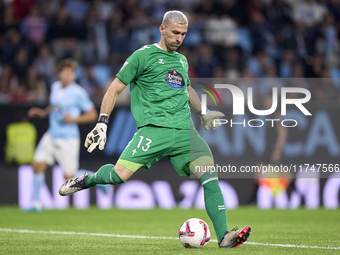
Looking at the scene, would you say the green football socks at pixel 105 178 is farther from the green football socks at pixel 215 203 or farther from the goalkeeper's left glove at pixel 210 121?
the goalkeeper's left glove at pixel 210 121

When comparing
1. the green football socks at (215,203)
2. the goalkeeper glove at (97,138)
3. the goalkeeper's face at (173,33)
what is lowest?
the green football socks at (215,203)

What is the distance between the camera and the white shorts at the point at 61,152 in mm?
11086

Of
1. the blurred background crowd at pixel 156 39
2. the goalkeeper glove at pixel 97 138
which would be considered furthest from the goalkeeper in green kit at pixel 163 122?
the blurred background crowd at pixel 156 39

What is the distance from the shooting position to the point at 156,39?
15.5 metres

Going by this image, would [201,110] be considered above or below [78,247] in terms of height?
above

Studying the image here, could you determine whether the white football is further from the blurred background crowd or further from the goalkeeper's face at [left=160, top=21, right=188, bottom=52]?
the blurred background crowd

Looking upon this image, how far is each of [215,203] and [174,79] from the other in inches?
49.9

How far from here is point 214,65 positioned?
49.1ft

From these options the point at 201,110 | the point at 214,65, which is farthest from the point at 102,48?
the point at 201,110

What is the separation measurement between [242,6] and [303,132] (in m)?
5.44

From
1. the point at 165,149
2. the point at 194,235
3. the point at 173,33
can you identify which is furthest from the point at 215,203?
the point at 173,33

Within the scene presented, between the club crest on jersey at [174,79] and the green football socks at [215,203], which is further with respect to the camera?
the club crest on jersey at [174,79]

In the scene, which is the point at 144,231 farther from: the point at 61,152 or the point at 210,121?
the point at 61,152

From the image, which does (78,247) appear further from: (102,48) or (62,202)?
(102,48)
